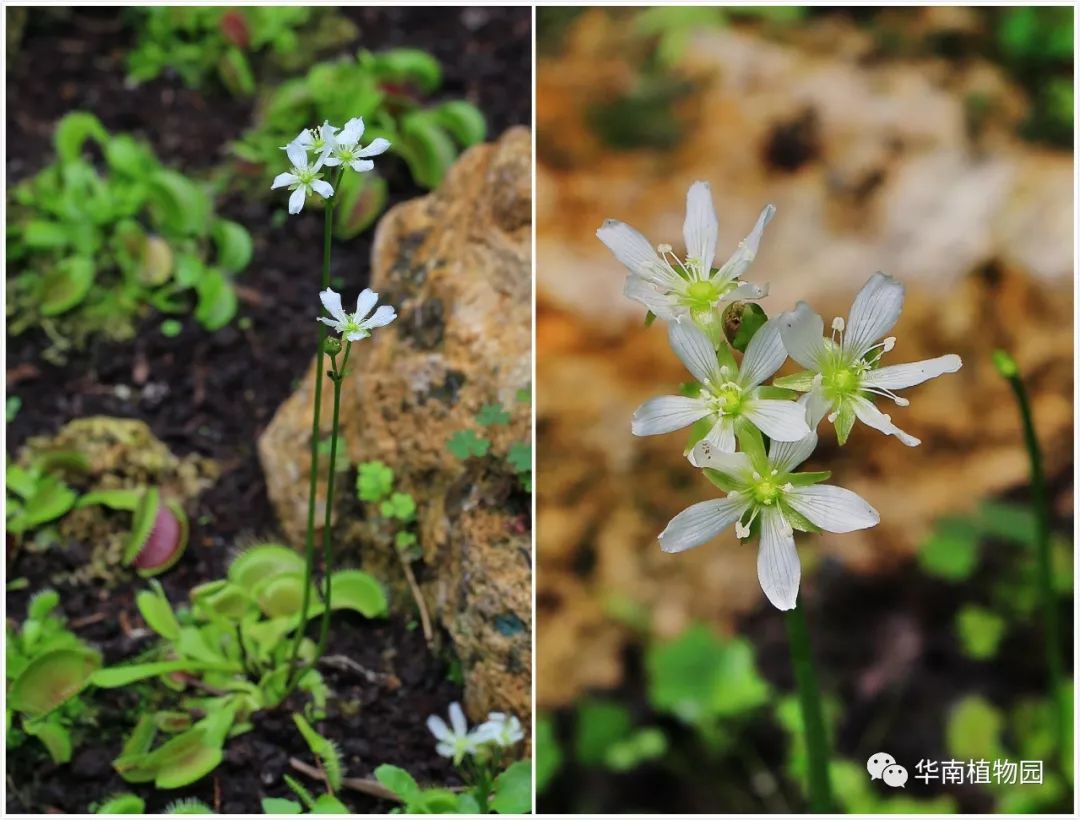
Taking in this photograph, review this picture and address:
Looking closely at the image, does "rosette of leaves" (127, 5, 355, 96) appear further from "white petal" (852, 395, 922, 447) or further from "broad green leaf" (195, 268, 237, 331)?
"white petal" (852, 395, 922, 447)

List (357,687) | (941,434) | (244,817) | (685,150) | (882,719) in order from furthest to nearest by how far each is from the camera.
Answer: (685,150), (941,434), (882,719), (357,687), (244,817)

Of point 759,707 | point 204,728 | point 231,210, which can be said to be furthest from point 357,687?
point 231,210

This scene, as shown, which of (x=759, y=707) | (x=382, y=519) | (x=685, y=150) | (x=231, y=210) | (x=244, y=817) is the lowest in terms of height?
(x=244, y=817)

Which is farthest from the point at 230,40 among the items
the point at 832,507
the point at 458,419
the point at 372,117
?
the point at 832,507

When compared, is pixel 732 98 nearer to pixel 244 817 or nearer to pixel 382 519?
pixel 382 519

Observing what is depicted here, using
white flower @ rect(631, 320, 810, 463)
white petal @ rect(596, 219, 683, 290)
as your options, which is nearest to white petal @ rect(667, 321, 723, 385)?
white flower @ rect(631, 320, 810, 463)

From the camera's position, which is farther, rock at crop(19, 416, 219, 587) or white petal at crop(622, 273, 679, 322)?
rock at crop(19, 416, 219, 587)
